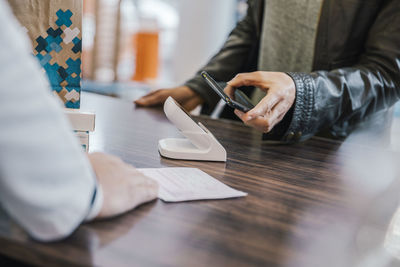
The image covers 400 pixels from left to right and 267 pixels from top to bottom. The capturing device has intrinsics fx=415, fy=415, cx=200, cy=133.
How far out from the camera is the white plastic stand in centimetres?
88

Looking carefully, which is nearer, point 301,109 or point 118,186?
point 118,186

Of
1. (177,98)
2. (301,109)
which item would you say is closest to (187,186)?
(301,109)

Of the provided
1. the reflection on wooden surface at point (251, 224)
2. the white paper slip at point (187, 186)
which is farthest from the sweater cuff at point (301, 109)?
the white paper slip at point (187, 186)

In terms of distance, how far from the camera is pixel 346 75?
116cm

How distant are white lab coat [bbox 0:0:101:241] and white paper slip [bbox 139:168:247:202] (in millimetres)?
196

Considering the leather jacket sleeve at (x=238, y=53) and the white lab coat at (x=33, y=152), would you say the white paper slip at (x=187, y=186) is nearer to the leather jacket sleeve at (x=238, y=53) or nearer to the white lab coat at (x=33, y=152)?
the white lab coat at (x=33, y=152)

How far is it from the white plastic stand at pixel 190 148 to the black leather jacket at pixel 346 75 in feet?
0.91

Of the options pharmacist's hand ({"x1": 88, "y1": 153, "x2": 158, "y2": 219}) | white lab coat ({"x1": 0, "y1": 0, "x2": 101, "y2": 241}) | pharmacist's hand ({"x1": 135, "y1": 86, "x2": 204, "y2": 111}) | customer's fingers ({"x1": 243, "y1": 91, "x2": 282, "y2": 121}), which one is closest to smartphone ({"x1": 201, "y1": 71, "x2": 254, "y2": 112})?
customer's fingers ({"x1": 243, "y1": 91, "x2": 282, "y2": 121})

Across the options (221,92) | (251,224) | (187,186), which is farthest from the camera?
(221,92)

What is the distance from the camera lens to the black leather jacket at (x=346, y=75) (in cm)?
108

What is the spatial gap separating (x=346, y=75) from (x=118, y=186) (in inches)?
32.6

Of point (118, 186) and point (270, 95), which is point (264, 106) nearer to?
point (270, 95)

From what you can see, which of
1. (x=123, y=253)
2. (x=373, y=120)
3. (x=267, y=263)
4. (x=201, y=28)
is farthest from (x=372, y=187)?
(x=201, y=28)

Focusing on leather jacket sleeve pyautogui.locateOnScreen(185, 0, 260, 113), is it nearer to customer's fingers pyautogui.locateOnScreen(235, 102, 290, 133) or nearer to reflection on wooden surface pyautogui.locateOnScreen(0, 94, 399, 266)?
customer's fingers pyautogui.locateOnScreen(235, 102, 290, 133)
